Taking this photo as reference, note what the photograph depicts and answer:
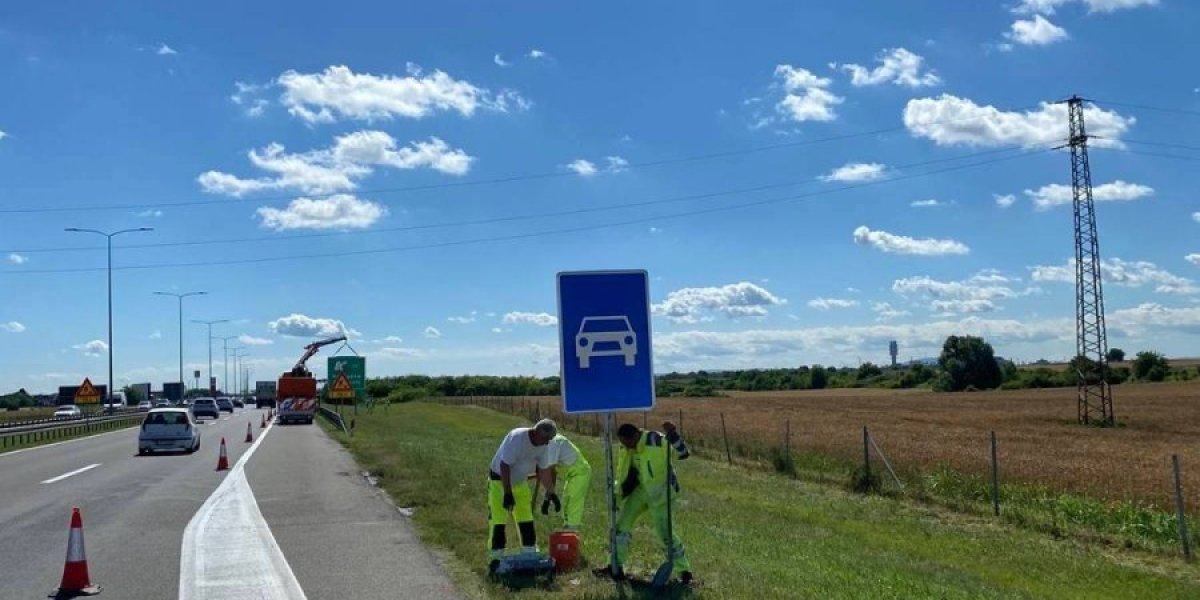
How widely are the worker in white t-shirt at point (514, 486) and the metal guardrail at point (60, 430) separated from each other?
32.8 meters

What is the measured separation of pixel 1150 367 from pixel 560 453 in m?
114

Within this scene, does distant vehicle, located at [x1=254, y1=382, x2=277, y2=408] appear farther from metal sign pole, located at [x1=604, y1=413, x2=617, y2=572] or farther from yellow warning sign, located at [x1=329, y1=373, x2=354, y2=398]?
metal sign pole, located at [x1=604, y1=413, x2=617, y2=572]

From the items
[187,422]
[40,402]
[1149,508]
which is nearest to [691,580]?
[1149,508]

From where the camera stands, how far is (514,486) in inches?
392

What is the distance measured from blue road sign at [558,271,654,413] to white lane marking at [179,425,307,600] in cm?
304

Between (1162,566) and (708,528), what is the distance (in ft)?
17.2

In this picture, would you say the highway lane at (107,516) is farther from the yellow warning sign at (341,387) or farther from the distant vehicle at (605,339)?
the yellow warning sign at (341,387)

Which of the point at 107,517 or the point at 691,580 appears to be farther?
the point at 107,517

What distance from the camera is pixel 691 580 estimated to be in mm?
9031

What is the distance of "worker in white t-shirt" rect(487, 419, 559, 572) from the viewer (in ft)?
32.3

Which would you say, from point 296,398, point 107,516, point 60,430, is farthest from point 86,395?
point 107,516

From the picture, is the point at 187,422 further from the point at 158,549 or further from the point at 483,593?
the point at 483,593

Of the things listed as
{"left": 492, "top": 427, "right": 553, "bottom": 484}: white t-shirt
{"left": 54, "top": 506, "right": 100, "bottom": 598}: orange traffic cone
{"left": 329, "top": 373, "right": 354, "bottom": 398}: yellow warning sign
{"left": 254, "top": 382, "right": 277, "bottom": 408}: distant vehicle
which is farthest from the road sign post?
{"left": 254, "top": 382, "right": 277, "bottom": 408}: distant vehicle

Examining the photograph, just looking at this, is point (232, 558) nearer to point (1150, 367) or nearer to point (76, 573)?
point (76, 573)
